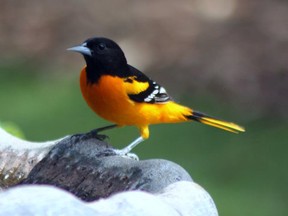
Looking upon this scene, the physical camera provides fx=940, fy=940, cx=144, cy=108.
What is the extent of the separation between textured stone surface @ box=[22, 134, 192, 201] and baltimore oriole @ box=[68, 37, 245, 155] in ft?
3.74

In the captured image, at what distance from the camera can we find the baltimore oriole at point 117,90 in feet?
17.5

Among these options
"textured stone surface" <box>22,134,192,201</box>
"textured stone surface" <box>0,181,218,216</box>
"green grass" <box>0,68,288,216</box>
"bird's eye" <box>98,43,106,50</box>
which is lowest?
"green grass" <box>0,68,288,216</box>

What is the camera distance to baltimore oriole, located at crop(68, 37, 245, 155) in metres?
5.35

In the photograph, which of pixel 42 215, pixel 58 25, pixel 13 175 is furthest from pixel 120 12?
pixel 42 215

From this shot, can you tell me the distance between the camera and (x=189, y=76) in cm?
892

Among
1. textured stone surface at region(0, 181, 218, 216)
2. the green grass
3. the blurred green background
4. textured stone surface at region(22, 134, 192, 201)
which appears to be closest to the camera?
textured stone surface at region(0, 181, 218, 216)

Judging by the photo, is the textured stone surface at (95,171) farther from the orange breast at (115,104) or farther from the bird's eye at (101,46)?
the bird's eye at (101,46)

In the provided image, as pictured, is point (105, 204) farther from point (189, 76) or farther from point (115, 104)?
point (189, 76)

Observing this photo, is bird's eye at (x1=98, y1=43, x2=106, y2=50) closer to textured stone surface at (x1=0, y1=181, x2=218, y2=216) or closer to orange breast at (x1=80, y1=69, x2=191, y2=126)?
orange breast at (x1=80, y1=69, x2=191, y2=126)

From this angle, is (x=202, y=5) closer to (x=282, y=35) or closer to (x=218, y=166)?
(x=282, y=35)

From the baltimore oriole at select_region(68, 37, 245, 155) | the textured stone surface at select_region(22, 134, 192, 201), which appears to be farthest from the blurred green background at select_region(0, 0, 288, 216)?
the textured stone surface at select_region(22, 134, 192, 201)

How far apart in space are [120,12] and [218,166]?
3472 millimetres

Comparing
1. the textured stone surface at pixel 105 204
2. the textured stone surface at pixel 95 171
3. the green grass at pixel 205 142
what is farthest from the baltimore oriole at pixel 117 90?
the textured stone surface at pixel 105 204

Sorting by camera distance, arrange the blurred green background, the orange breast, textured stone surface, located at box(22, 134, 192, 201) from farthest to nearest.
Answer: the blurred green background
the orange breast
textured stone surface, located at box(22, 134, 192, 201)
